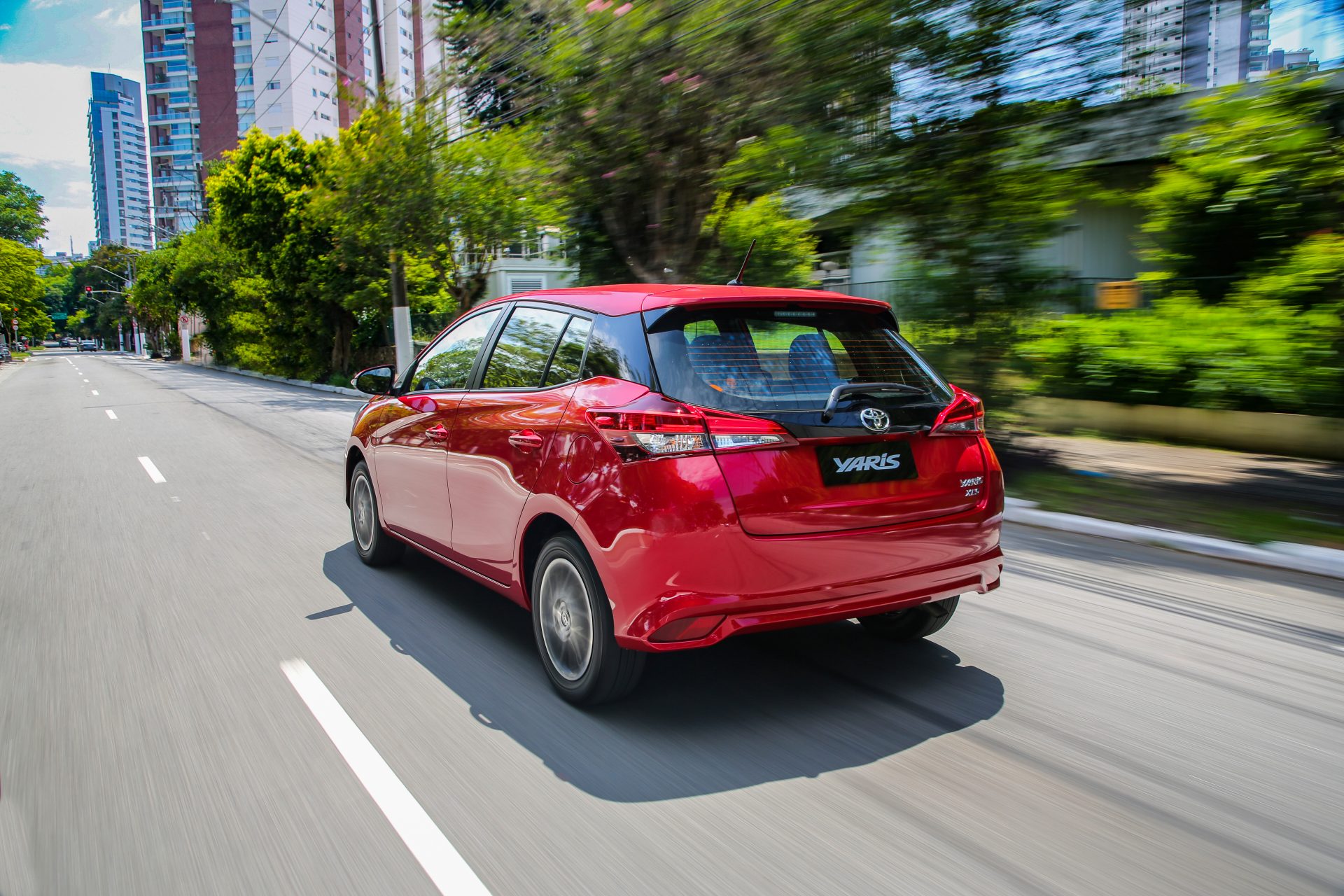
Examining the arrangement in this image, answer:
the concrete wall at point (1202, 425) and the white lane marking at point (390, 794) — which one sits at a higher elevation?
the concrete wall at point (1202, 425)

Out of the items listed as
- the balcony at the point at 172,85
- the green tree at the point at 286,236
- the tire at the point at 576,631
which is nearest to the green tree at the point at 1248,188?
the tire at the point at 576,631

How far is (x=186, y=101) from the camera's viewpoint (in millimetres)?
123062

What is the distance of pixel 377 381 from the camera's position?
614 cm

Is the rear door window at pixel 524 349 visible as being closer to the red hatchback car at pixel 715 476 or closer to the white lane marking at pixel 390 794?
the red hatchback car at pixel 715 476

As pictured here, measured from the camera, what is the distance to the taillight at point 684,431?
350 centimetres

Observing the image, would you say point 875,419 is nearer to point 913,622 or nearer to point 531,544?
point 913,622

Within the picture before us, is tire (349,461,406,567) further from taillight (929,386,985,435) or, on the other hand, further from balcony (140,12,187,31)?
balcony (140,12,187,31)

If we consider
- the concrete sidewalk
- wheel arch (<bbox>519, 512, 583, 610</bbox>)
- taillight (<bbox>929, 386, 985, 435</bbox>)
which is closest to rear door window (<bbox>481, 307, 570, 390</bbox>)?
wheel arch (<bbox>519, 512, 583, 610</bbox>)

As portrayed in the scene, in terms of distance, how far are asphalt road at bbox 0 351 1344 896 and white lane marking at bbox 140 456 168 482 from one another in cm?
443

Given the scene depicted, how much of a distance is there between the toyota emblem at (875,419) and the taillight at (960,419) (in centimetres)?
26

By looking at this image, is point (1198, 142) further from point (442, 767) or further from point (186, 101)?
point (186, 101)

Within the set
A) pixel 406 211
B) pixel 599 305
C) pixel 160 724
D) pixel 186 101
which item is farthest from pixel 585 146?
pixel 186 101

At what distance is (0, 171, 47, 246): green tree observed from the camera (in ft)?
259

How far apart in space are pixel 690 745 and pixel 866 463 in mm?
1208
